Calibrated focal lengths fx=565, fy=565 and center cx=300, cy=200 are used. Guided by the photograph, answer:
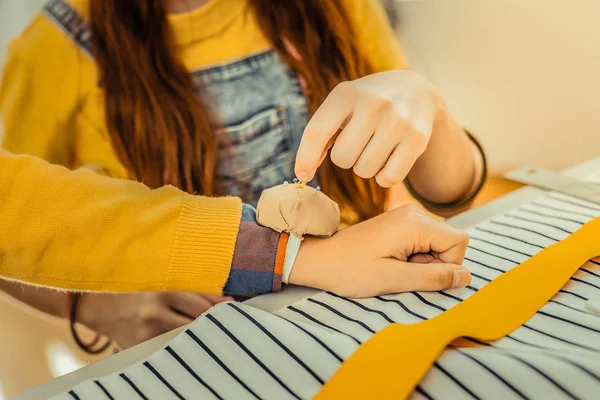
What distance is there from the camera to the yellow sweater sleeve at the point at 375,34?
0.56 meters

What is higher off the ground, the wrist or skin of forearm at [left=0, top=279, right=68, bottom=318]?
skin of forearm at [left=0, top=279, right=68, bottom=318]

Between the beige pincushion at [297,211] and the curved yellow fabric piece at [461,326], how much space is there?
103 mm

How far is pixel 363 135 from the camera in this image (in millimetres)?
365

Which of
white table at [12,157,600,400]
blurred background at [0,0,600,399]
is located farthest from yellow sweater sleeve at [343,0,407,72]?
white table at [12,157,600,400]

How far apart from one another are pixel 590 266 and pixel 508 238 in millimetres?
66

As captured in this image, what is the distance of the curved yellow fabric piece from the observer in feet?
0.92

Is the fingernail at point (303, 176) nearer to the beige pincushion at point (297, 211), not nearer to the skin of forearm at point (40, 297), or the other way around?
the beige pincushion at point (297, 211)

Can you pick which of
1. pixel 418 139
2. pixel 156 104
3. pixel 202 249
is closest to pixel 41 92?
pixel 156 104

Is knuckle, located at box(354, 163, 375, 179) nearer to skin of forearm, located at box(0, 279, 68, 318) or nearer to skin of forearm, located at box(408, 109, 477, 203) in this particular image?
skin of forearm, located at box(408, 109, 477, 203)

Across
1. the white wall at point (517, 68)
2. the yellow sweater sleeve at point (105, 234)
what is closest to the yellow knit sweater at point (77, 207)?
the yellow sweater sleeve at point (105, 234)

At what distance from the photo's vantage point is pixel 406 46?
0.63m

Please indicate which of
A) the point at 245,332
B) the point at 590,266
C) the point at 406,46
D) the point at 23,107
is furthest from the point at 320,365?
the point at 406,46

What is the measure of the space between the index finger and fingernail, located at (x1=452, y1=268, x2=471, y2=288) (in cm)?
12

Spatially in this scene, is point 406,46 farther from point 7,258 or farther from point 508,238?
point 7,258
